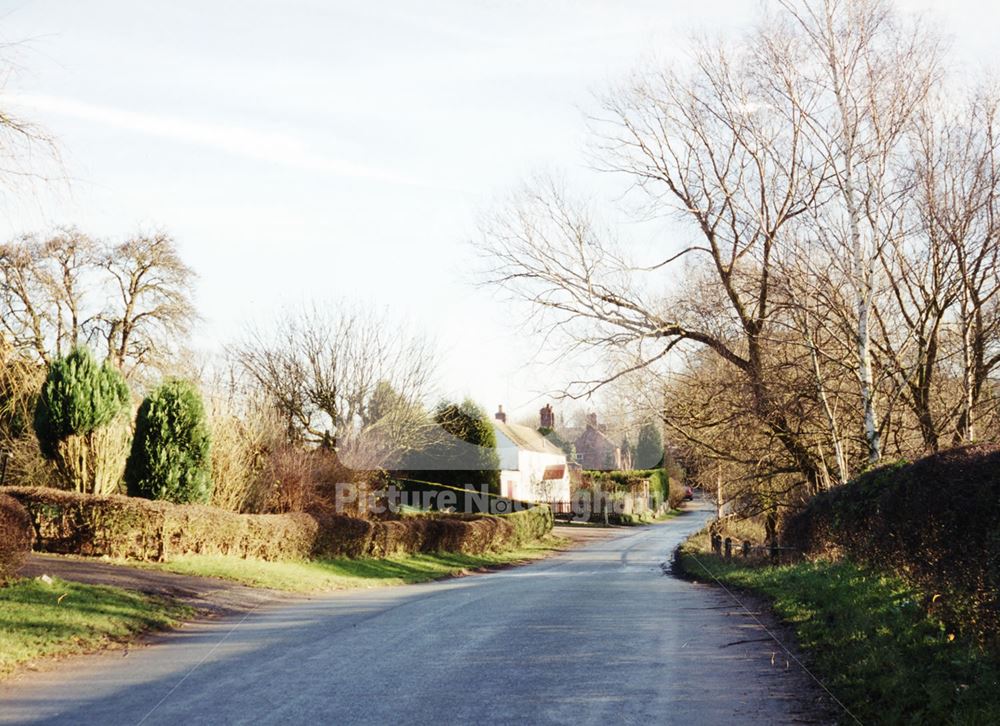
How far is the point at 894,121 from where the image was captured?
52.9ft

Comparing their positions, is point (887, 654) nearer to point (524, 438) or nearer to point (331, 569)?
point (331, 569)

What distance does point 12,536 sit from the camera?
1193 centimetres

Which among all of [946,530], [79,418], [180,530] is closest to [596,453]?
[79,418]

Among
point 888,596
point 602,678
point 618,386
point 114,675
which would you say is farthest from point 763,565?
point 114,675

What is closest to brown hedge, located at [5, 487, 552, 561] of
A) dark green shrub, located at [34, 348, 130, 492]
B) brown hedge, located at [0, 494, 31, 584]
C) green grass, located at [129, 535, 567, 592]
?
green grass, located at [129, 535, 567, 592]

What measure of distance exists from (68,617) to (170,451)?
9.34 meters

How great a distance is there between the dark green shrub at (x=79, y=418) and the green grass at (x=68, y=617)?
7.11 metres

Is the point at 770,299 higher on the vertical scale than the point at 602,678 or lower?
higher

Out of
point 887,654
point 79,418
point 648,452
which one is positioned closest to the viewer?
point 887,654

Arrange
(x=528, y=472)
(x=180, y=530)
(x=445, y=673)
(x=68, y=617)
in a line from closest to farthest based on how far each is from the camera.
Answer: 1. (x=445, y=673)
2. (x=68, y=617)
3. (x=180, y=530)
4. (x=528, y=472)

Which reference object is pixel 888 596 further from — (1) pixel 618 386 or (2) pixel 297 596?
(2) pixel 297 596

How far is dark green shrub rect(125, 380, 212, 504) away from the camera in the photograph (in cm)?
2052

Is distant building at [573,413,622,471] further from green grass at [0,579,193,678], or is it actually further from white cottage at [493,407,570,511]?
green grass at [0,579,193,678]

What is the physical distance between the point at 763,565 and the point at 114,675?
13821 millimetres
